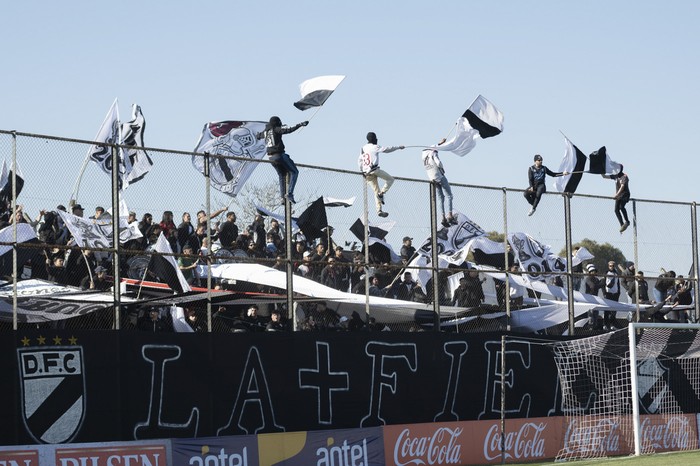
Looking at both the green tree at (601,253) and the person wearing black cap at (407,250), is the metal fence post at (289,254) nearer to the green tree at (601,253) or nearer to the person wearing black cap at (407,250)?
the person wearing black cap at (407,250)

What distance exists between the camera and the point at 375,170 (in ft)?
75.2

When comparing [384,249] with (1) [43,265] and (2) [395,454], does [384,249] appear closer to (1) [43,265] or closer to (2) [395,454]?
(2) [395,454]

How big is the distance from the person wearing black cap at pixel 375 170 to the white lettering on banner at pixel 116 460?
6.42 meters

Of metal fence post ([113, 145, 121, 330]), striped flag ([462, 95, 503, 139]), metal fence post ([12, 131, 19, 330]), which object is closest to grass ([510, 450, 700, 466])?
striped flag ([462, 95, 503, 139])

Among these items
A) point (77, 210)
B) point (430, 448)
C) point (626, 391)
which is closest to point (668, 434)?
point (626, 391)

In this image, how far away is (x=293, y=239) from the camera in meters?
21.8

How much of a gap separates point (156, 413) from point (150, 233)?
283cm

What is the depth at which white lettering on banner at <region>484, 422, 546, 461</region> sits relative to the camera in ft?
77.3

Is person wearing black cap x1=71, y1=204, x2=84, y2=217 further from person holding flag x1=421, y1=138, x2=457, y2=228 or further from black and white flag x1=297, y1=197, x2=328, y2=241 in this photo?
person holding flag x1=421, y1=138, x2=457, y2=228

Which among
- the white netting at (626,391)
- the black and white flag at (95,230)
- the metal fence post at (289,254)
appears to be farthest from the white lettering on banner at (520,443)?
the black and white flag at (95,230)

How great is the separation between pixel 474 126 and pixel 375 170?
3236mm

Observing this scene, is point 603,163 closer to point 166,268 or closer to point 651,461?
point 651,461

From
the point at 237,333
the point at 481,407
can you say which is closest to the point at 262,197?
the point at 237,333

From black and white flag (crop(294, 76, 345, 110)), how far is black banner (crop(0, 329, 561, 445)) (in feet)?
13.6
